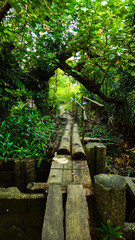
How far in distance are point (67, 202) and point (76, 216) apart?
189 millimetres

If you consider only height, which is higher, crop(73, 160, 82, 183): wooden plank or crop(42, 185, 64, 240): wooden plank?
crop(73, 160, 82, 183): wooden plank

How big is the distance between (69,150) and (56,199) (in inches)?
59.8

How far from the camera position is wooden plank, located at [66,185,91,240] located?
1.10 m

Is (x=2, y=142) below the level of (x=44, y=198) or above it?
above

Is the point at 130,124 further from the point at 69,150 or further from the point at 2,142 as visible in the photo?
the point at 2,142

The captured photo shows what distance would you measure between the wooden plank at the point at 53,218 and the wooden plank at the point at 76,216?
0.24ft

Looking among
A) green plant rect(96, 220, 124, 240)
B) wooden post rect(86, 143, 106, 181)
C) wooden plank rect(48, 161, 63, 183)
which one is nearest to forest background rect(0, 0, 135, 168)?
wooden plank rect(48, 161, 63, 183)

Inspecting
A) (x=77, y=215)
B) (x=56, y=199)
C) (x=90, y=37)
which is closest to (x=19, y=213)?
(x=56, y=199)

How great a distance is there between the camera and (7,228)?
1.74 meters

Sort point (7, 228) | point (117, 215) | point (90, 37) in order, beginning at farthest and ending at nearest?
point (90, 37)
point (7, 228)
point (117, 215)

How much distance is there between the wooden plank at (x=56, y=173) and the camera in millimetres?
1928

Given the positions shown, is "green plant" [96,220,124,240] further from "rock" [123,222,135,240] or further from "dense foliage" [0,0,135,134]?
"dense foliage" [0,0,135,134]

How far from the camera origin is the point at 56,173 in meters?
2.12

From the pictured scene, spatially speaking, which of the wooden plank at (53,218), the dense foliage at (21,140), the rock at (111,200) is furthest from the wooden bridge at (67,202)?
the dense foliage at (21,140)
